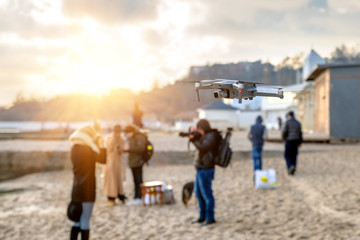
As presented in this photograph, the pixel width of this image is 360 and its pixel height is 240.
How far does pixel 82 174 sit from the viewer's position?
5.31 m

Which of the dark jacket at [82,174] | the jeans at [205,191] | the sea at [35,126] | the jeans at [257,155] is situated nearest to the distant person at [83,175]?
the dark jacket at [82,174]

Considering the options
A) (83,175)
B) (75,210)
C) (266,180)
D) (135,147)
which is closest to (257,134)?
(266,180)

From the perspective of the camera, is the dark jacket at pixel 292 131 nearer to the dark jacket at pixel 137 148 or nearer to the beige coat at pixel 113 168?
the dark jacket at pixel 137 148

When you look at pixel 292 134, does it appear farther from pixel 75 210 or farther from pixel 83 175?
pixel 75 210

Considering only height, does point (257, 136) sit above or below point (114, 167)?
above

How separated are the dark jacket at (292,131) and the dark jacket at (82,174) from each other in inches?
326

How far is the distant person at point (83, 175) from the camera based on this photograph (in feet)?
17.3

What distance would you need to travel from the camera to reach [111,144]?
364 inches

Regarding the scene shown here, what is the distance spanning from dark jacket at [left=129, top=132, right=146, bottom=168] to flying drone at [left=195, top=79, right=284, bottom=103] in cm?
801

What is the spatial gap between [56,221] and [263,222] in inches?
189

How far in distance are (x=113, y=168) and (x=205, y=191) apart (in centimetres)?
299

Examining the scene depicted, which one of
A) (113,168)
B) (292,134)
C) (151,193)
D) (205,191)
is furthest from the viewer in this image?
(292,134)

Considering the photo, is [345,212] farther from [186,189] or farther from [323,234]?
[186,189]

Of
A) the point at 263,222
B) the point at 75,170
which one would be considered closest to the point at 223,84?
the point at 75,170
